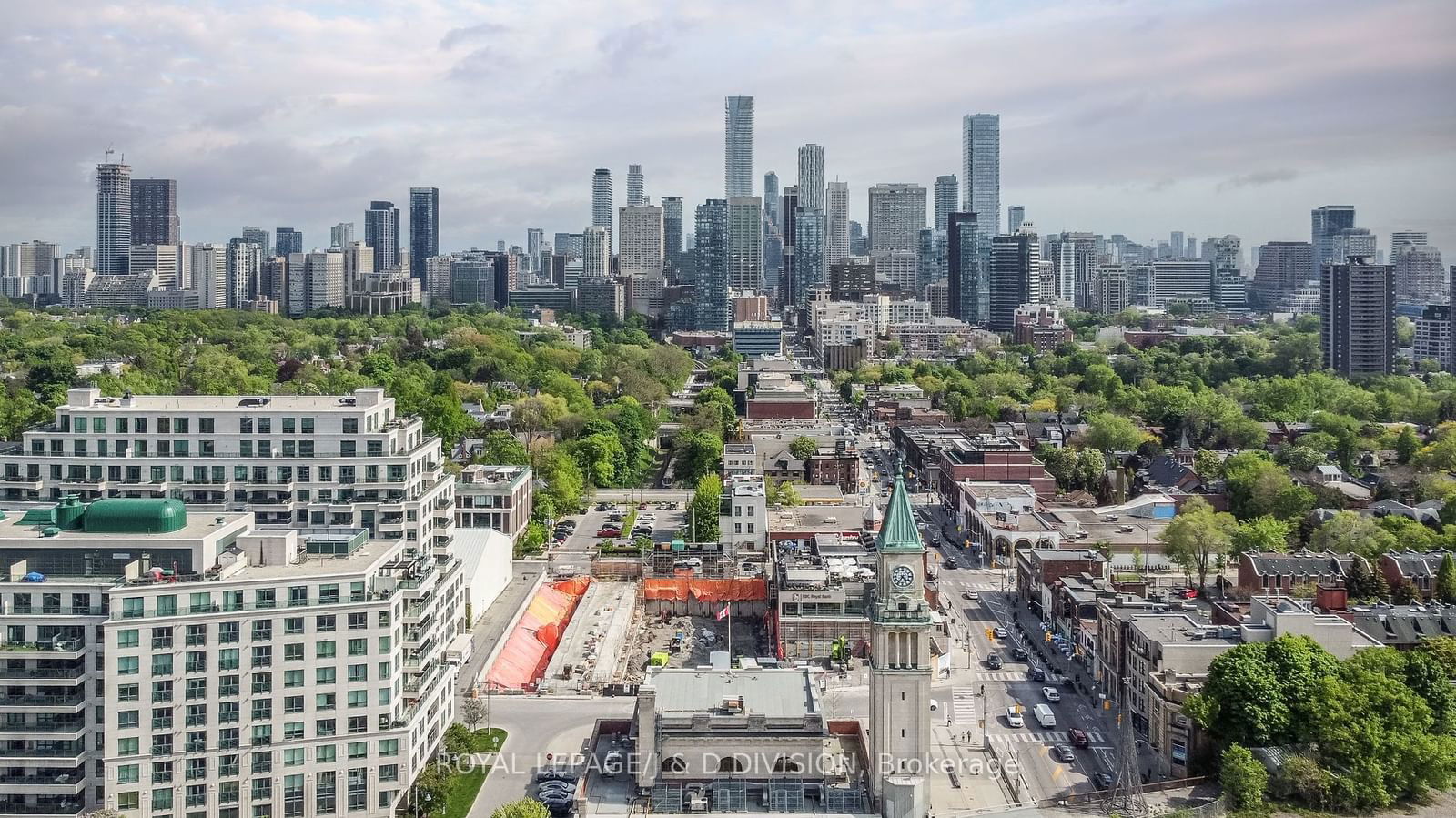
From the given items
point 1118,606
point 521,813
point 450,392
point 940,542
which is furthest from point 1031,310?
point 521,813

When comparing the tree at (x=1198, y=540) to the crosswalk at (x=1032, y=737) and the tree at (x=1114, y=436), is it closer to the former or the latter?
the crosswalk at (x=1032, y=737)

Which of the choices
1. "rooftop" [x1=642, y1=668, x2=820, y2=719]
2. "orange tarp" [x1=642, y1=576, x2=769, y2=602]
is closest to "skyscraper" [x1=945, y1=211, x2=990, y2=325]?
"orange tarp" [x1=642, y1=576, x2=769, y2=602]

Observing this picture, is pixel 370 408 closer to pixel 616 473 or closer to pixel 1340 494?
pixel 616 473

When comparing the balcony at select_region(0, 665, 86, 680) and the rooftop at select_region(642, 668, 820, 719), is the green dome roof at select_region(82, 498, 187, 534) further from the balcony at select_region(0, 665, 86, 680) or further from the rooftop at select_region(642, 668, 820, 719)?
the rooftop at select_region(642, 668, 820, 719)

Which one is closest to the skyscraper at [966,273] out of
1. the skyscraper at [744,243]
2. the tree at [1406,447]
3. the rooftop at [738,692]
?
the skyscraper at [744,243]

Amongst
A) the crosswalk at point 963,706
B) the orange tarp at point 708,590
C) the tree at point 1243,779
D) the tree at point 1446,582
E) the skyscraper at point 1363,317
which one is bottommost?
the crosswalk at point 963,706

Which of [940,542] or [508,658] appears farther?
[940,542]
